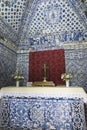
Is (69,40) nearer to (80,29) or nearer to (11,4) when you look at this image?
(80,29)

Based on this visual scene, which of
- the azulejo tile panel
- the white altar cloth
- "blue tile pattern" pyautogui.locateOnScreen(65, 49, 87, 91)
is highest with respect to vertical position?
A: "blue tile pattern" pyautogui.locateOnScreen(65, 49, 87, 91)

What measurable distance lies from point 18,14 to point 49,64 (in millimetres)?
2000

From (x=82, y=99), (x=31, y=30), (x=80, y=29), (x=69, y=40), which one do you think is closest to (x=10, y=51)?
(x=31, y=30)

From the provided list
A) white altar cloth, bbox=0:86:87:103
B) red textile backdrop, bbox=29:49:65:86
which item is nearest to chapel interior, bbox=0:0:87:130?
red textile backdrop, bbox=29:49:65:86

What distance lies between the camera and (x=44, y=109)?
3.56m

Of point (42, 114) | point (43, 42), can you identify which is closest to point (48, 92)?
point (42, 114)

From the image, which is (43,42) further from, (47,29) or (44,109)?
(44,109)

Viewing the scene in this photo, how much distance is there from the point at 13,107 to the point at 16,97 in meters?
0.22

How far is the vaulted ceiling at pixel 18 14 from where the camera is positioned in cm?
532

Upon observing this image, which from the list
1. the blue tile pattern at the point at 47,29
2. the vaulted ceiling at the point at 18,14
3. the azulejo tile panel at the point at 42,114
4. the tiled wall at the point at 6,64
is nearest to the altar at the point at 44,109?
the azulejo tile panel at the point at 42,114

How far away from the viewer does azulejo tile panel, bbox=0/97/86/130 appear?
11.1ft

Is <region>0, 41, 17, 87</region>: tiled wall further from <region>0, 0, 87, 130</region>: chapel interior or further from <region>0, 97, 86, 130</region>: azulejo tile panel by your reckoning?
<region>0, 97, 86, 130</region>: azulejo tile panel

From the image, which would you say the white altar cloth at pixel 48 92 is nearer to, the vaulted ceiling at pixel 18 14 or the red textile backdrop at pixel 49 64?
the red textile backdrop at pixel 49 64

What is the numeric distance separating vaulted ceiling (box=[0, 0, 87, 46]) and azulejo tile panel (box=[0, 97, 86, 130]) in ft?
7.52
